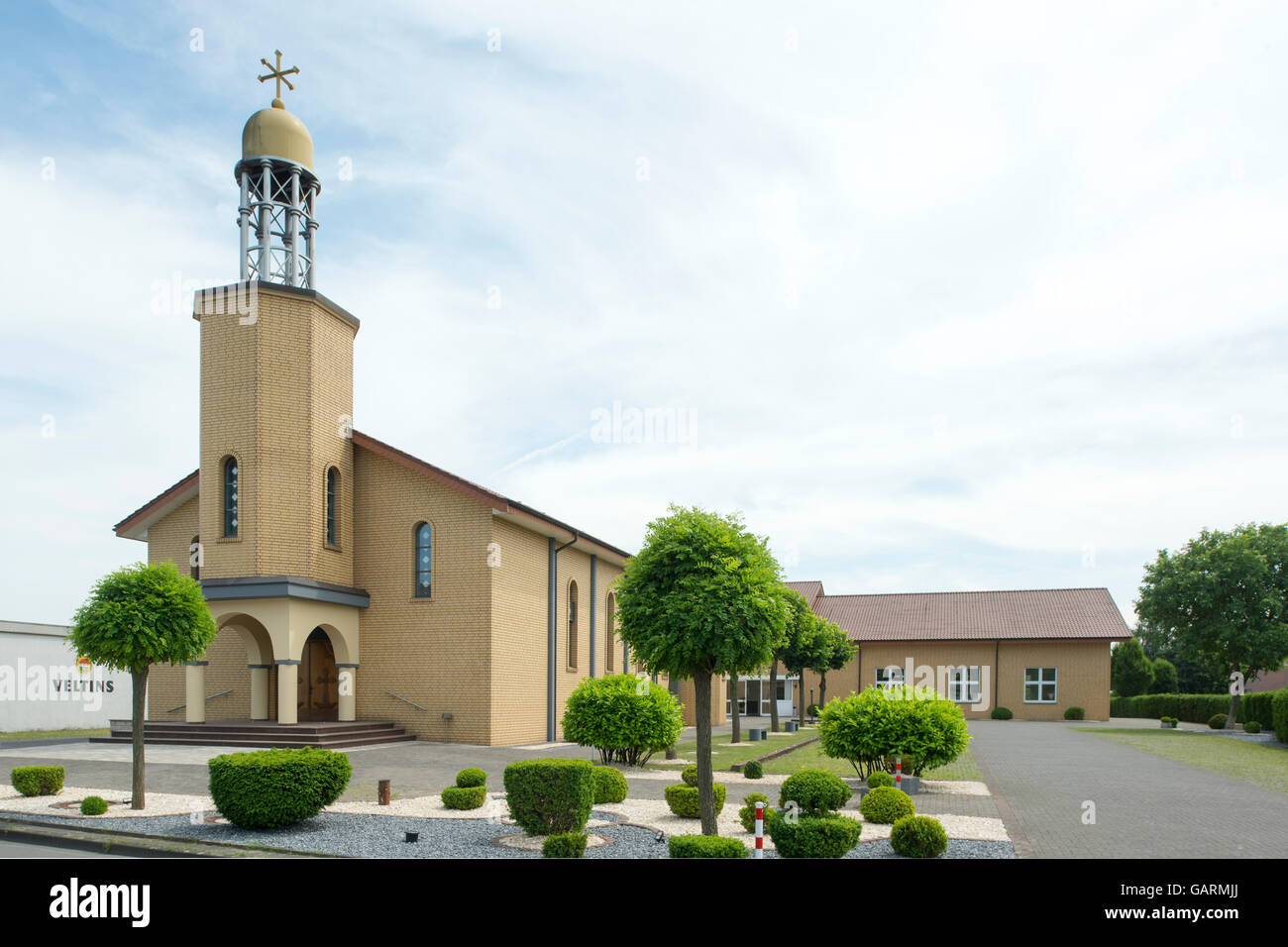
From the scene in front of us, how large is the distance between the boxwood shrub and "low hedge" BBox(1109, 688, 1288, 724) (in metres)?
29.1

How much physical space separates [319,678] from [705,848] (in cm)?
2141

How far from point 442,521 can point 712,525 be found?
1564 centimetres

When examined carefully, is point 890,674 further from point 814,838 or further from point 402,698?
point 814,838

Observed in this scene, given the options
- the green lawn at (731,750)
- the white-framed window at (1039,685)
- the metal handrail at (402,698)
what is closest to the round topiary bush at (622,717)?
the green lawn at (731,750)

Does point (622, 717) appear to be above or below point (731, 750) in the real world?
above

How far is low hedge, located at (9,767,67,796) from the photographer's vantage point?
541 inches

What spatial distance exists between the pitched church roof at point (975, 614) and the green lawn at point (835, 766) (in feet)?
91.8

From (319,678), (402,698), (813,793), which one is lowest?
(402,698)

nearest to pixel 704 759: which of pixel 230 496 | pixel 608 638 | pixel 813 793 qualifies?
pixel 813 793

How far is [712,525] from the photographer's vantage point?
11.1 meters

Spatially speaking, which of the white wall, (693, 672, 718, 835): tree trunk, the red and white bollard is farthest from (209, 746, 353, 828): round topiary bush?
the white wall

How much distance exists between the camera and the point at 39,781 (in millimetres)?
13883

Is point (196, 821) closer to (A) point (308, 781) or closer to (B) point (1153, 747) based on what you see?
(A) point (308, 781)

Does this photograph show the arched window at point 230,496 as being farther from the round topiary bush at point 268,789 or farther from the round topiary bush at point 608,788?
the round topiary bush at point 608,788
